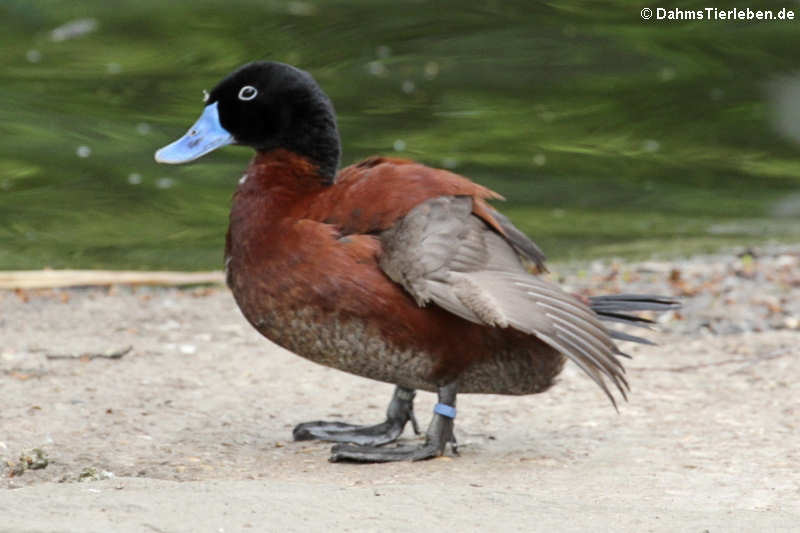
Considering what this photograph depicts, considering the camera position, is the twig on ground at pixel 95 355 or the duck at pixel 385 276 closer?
the duck at pixel 385 276

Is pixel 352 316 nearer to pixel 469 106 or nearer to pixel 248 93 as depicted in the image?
pixel 248 93

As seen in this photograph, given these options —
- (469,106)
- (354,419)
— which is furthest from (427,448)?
(469,106)

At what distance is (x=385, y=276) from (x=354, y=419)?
1.05m

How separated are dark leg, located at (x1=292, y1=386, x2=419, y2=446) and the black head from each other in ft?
2.28

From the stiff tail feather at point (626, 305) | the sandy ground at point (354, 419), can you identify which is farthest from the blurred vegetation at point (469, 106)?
the stiff tail feather at point (626, 305)

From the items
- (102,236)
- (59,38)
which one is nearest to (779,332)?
(102,236)

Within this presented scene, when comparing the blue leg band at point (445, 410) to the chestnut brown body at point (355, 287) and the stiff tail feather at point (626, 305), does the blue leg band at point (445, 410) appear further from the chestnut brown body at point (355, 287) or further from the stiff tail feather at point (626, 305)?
the stiff tail feather at point (626, 305)

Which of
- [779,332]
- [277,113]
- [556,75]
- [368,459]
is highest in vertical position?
[556,75]

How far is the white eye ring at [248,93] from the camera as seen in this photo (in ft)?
12.8

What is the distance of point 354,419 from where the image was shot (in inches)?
177

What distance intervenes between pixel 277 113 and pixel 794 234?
4.57 m

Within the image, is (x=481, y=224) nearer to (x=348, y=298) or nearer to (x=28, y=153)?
(x=348, y=298)

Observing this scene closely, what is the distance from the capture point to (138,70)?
7246 mm

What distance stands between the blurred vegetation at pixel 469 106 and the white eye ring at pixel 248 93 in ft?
9.79
